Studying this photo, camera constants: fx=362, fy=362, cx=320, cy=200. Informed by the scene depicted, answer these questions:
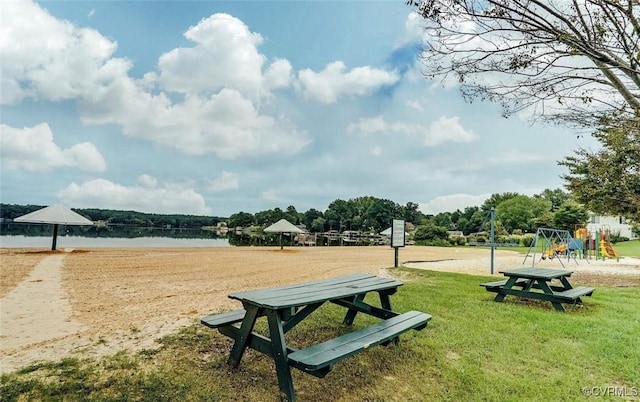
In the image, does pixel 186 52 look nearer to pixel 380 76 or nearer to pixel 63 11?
pixel 63 11

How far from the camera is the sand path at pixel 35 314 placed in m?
4.16

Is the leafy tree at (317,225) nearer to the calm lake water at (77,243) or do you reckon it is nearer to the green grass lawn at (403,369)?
the calm lake water at (77,243)

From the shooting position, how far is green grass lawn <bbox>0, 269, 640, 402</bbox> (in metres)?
2.61

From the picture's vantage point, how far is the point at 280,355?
2.57m

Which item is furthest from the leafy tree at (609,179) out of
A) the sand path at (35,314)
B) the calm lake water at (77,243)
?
the calm lake water at (77,243)

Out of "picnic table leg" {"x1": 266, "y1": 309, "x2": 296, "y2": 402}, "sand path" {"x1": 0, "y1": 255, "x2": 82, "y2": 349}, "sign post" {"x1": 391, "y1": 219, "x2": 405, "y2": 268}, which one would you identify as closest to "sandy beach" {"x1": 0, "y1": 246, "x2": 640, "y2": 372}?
"sand path" {"x1": 0, "y1": 255, "x2": 82, "y2": 349}

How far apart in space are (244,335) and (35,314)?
168 inches

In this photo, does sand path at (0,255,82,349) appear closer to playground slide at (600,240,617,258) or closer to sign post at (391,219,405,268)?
sign post at (391,219,405,268)

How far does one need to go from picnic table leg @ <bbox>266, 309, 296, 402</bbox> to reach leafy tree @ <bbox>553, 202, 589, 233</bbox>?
1600 inches

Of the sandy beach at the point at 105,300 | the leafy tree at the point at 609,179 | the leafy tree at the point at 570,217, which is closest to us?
the sandy beach at the point at 105,300

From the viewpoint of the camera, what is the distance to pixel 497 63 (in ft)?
12.5

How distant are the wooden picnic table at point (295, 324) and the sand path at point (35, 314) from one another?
2.53 m

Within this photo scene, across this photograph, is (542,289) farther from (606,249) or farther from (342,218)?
Answer: (342,218)

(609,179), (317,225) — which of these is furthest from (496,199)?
(609,179)
